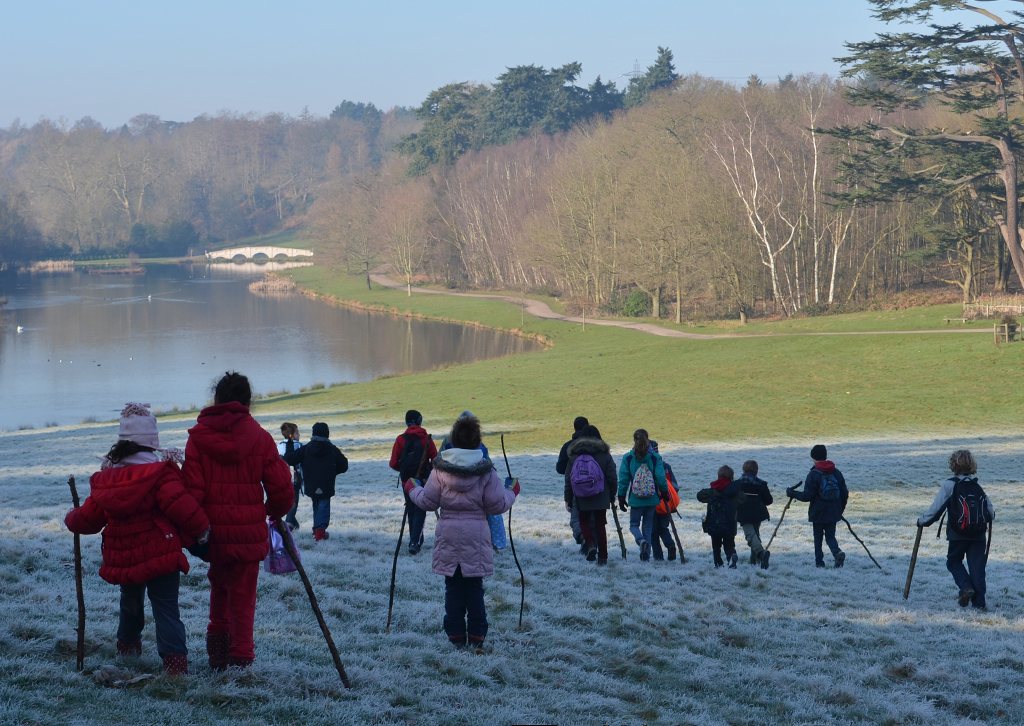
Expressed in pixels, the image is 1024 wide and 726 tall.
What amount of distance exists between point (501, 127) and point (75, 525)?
114 metres

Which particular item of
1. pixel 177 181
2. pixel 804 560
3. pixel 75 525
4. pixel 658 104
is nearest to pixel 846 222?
pixel 658 104

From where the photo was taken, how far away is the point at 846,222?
191 feet

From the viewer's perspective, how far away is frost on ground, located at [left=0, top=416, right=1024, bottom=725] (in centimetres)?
602

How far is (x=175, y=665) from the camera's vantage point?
605 cm

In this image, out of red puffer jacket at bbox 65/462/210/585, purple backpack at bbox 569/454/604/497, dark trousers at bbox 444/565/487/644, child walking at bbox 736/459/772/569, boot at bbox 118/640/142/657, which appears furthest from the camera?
child walking at bbox 736/459/772/569

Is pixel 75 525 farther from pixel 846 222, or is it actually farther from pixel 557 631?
pixel 846 222

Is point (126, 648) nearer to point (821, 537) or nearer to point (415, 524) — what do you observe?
point (415, 524)

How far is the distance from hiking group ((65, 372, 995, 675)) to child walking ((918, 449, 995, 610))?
1 centimetres

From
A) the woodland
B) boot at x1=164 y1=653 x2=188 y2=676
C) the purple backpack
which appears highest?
the woodland

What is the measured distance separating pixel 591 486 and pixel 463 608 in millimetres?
3430

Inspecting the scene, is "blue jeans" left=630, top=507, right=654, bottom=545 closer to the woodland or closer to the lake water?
the lake water

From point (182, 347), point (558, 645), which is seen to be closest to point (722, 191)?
point (182, 347)

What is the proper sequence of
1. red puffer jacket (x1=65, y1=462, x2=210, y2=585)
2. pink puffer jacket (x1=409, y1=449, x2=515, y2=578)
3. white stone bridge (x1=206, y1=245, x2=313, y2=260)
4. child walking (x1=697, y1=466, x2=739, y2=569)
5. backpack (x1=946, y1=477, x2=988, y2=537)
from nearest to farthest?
red puffer jacket (x1=65, y1=462, x2=210, y2=585)
pink puffer jacket (x1=409, y1=449, x2=515, y2=578)
backpack (x1=946, y1=477, x2=988, y2=537)
child walking (x1=697, y1=466, x2=739, y2=569)
white stone bridge (x1=206, y1=245, x2=313, y2=260)

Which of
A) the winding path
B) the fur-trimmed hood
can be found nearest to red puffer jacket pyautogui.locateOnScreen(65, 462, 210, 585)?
the fur-trimmed hood
